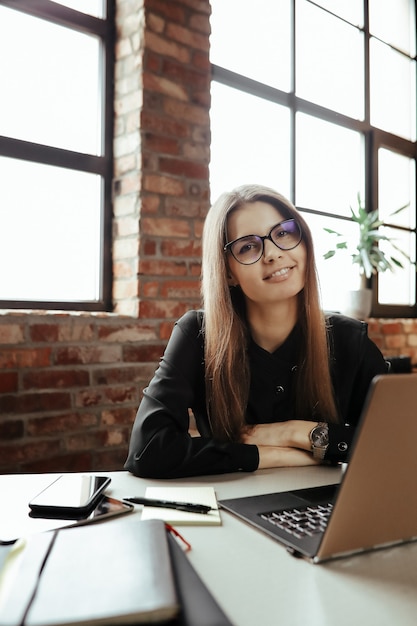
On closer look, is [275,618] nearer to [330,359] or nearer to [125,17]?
[330,359]

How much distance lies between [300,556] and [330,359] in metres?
0.90

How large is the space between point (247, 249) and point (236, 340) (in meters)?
Result: 0.26

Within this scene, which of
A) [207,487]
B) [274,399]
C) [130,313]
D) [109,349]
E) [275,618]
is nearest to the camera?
[275,618]

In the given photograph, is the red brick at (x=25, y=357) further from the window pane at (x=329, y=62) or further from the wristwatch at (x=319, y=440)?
the window pane at (x=329, y=62)

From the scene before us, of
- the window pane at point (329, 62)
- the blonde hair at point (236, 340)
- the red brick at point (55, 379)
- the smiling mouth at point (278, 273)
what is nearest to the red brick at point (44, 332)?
the red brick at point (55, 379)

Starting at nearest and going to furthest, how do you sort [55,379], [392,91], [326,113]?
[55,379]
[326,113]
[392,91]

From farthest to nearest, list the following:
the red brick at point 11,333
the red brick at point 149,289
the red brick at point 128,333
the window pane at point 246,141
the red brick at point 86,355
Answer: the window pane at point 246,141 < the red brick at point 149,289 < the red brick at point 128,333 < the red brick at point 86,355 < the red brick at point 11,333

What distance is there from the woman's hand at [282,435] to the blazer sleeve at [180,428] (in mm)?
119

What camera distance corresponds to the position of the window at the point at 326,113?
292cm

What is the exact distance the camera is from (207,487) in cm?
107

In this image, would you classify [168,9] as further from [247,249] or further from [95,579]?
[95,579]

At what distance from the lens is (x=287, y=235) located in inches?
60.9

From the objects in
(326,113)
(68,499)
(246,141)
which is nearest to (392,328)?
(326,113)

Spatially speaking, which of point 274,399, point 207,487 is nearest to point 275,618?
point 207,487
